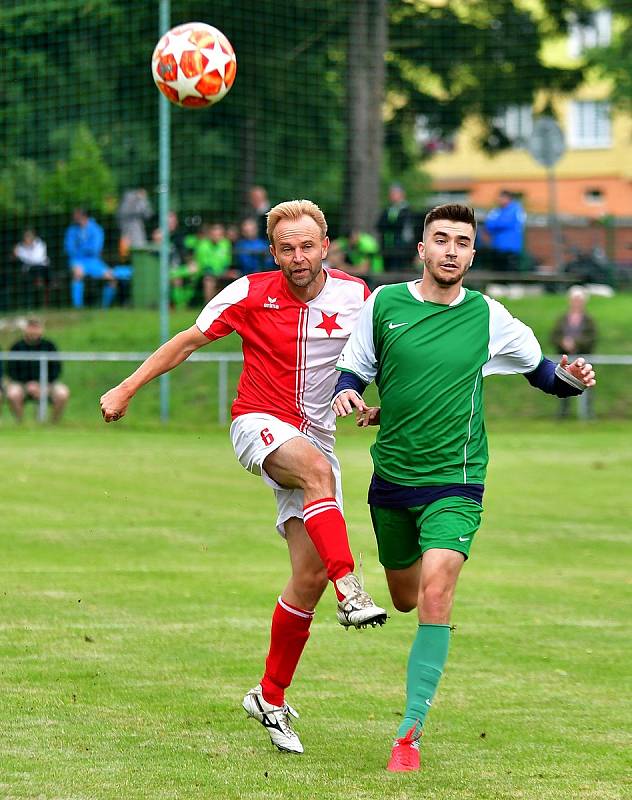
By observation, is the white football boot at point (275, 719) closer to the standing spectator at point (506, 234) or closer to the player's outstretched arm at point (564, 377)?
the player's outstretched arm at point (564, 377)

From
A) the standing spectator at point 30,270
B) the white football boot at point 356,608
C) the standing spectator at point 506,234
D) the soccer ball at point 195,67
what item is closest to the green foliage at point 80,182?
the standing spectator at point 30,270

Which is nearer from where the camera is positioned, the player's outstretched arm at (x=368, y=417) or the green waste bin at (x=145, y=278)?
the player's outstretched arm at (x=368, y=417)

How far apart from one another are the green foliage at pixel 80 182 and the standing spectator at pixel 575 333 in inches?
459

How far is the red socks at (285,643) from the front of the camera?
6203 millimetres

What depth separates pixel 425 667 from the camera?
5.62m

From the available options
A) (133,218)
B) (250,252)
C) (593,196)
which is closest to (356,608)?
(250,252)

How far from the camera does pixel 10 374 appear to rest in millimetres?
20781

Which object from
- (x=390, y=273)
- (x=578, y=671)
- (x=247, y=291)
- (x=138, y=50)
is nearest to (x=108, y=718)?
(x=247, y=291)

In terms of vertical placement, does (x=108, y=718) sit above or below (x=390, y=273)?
below

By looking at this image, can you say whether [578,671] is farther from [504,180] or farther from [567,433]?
[504,180]

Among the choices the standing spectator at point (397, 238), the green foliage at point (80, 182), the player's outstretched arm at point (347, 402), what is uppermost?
the green foliage at point (80, 182)

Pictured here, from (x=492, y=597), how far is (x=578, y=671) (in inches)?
86.0

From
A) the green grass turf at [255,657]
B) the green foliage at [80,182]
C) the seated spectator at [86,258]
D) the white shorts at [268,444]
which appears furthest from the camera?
the green foliage at [80,182]

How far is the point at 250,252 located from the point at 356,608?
729 inches
